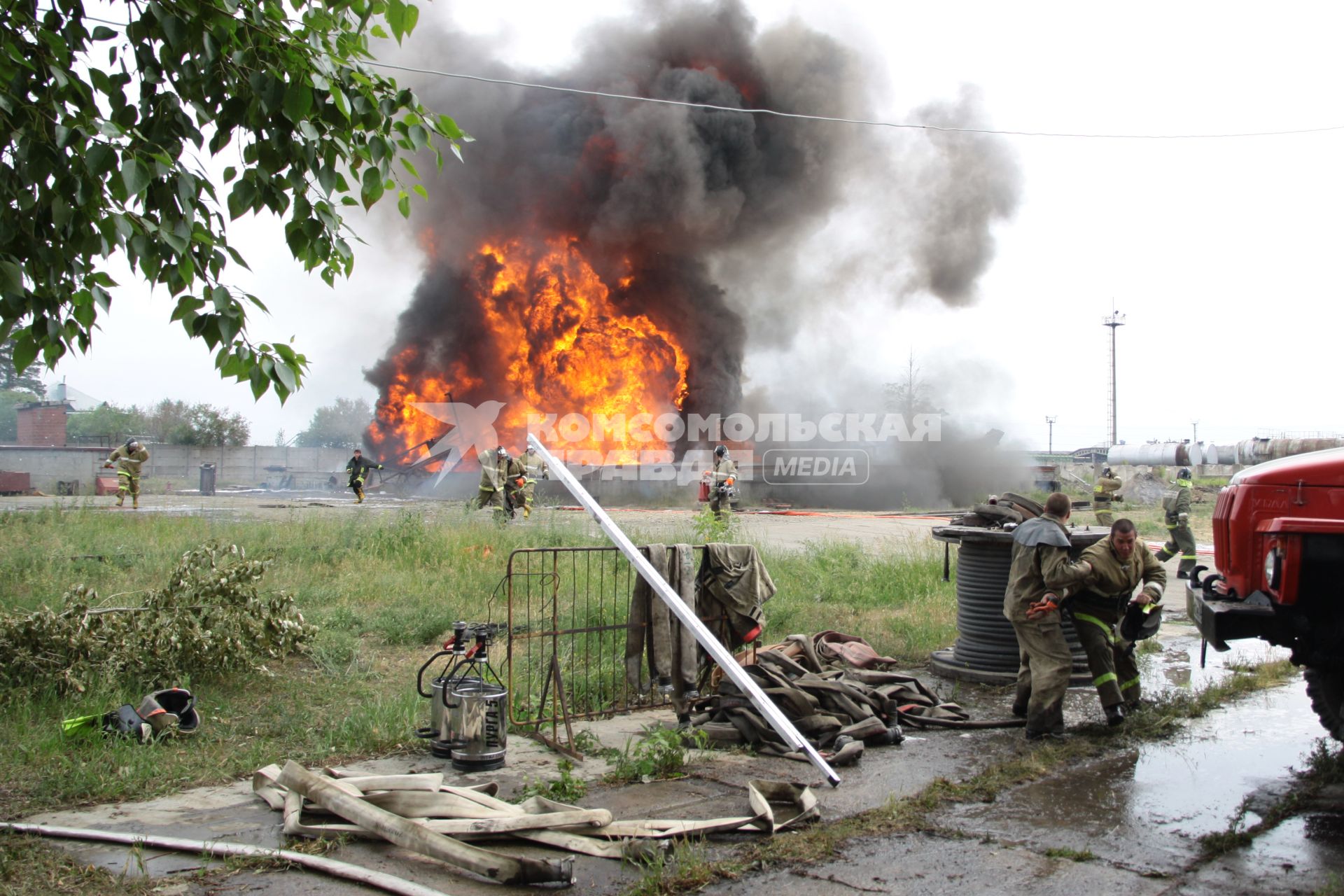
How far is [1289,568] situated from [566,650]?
524 cm

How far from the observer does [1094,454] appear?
5738 centimetres

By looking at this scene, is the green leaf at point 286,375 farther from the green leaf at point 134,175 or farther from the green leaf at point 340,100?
the green leaf at point 340,100

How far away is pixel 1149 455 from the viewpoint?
4306 cm

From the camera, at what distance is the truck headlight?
4.59m

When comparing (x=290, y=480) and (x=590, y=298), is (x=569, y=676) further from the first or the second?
(x=290, y=480)

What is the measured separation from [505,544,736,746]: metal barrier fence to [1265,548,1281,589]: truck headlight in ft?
10.3

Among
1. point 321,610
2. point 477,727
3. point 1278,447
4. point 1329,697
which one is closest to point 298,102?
point 477,727

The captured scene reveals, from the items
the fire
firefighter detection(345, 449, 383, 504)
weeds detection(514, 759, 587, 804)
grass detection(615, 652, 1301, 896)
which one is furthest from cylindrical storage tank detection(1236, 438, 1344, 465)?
firefighter detection(345, 449, 383, 504)

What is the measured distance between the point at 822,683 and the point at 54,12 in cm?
513

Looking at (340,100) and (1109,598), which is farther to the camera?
(1109,598)

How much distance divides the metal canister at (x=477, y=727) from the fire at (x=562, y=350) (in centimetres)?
2526

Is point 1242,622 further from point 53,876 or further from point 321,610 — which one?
point 321,610

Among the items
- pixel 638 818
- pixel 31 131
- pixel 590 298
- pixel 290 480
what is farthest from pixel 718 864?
pixel 290 480

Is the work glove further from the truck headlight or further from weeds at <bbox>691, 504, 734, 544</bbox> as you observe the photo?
weeds at <bbox>691, 504, 734, 544</bbox>
